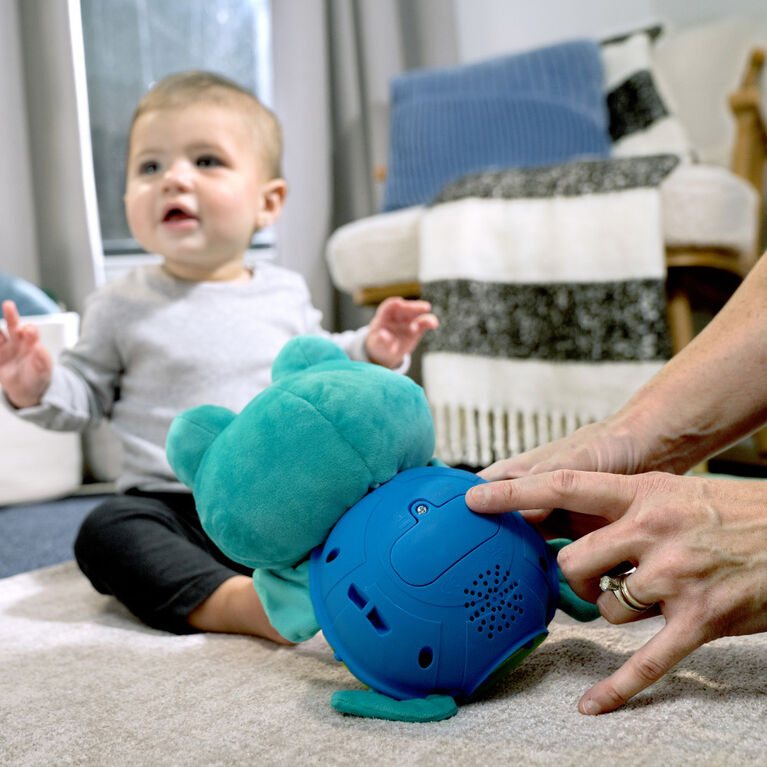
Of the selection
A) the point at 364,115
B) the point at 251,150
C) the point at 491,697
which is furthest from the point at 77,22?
the point at 491,697

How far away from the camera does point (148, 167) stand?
1.12 metres

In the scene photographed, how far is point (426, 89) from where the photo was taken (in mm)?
2146

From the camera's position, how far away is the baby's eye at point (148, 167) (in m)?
1.11

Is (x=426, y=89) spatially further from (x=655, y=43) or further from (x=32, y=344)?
(x=32, y=344)

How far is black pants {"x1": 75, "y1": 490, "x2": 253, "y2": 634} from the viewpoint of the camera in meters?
0.79

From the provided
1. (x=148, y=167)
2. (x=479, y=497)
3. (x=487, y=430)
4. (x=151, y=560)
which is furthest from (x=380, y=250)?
(x=479, y=497)

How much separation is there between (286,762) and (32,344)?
67cm

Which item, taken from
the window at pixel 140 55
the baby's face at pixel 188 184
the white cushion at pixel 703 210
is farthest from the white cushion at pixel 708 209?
the window at pixel 140 55

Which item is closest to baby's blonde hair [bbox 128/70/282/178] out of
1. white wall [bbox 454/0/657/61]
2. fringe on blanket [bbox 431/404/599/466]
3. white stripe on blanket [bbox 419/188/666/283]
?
white stripe on blanket [bbox 419/188/666/283]

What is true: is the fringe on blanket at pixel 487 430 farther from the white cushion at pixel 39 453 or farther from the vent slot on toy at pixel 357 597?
the vent slot on toy at pixel 357 597

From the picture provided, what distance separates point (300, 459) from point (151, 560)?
1.19 ft

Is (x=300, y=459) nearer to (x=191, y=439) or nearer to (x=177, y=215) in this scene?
(x=191, y=439)

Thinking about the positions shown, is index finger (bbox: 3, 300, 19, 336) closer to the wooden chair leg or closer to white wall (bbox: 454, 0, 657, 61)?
the wooden chair leg

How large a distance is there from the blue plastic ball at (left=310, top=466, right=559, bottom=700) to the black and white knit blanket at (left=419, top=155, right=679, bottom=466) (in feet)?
3.22
